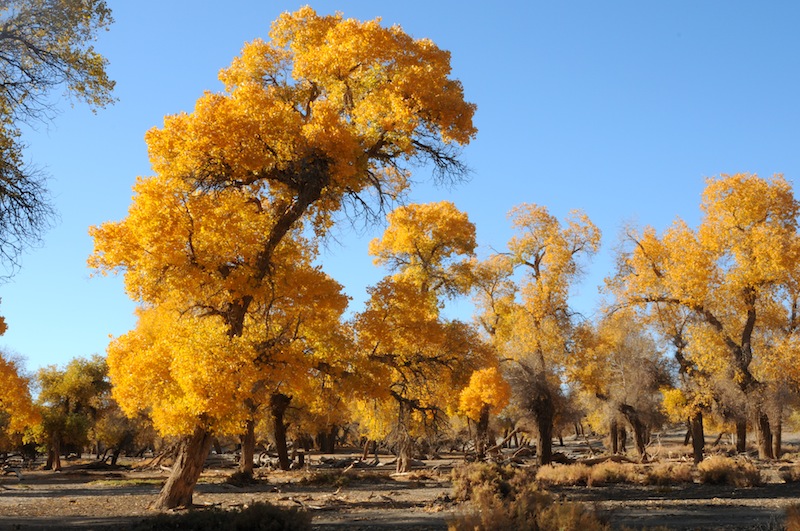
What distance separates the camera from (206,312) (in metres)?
17.6

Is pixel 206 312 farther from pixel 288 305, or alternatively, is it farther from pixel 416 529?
pixel 416 529

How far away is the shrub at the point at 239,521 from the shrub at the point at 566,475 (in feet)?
51.7

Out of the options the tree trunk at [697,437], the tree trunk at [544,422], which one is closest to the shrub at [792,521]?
the tree trunk at [544,422]

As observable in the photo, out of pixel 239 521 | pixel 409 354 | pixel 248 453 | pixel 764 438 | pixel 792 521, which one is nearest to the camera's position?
pixel 792 521

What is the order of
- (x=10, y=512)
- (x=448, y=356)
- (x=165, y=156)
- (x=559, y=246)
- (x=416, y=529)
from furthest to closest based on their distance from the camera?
(x=559, y=246), (x=448, y=356), (x=10, y=512), (x=165, y=156), (x=416, y=529)

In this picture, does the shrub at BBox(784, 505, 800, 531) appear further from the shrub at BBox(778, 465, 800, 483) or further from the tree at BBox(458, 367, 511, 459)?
the tree at BBox(458, 367, 511, 459)

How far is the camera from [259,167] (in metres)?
15.9

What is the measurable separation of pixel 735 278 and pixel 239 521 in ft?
83.9

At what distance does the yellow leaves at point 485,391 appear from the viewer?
101ft

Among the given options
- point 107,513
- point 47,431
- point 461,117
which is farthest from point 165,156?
point 47,431

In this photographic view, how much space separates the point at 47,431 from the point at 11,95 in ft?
129

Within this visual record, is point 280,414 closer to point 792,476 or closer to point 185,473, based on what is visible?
point 185,473

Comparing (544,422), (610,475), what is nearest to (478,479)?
(610,475)

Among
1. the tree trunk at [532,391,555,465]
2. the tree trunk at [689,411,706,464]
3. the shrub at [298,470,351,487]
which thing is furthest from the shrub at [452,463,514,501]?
the tree trunk at [689,411,706,464]
